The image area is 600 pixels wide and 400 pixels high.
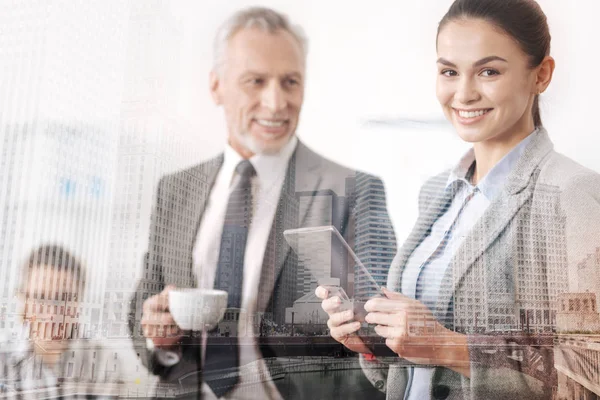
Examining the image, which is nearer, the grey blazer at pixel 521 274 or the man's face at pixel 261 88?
the grey blazer at pixel 521 274

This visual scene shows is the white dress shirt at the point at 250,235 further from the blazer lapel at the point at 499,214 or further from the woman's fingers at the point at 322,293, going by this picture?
the blazer lapel at the point at 499,214

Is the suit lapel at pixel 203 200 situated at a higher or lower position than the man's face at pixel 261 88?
lower

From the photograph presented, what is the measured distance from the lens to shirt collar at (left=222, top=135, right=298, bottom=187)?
1909 millimetres

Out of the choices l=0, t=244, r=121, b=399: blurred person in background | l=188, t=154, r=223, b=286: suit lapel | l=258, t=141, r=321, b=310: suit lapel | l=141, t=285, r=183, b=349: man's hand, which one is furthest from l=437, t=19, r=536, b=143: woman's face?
l=0, t=244, r=121, b=399: blurred person in background

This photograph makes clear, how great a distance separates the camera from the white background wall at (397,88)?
1696 millimetres

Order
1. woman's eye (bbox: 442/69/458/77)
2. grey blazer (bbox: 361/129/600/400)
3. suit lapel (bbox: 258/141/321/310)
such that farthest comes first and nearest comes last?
suit lapel (bbox: 258/141/321/310) → woman's eye (bbox: 442/69/458/77) → grey blazer (bbox: 361/129/600/400)

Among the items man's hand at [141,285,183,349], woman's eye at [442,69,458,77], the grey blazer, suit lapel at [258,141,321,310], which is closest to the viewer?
the grey blazer

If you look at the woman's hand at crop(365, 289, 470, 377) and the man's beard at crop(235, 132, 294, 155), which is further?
the man's beard at crop(235, 132, 294, 155)

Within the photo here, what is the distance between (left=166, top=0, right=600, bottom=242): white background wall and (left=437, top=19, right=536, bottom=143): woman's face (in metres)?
0.06

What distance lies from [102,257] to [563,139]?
1721 mm

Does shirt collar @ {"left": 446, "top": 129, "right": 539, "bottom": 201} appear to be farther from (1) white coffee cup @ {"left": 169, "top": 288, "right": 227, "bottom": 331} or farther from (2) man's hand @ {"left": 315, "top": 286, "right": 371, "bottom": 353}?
(1) white coffee cup @ {"left": 169, "top": 288, "right": 227, "bottom": 331}

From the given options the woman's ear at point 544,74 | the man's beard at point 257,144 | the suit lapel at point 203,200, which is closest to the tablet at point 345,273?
the man's beard at point 257,144

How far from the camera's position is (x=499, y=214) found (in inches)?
65.7

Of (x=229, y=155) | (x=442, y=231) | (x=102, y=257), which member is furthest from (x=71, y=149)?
(x=442, y=231)
